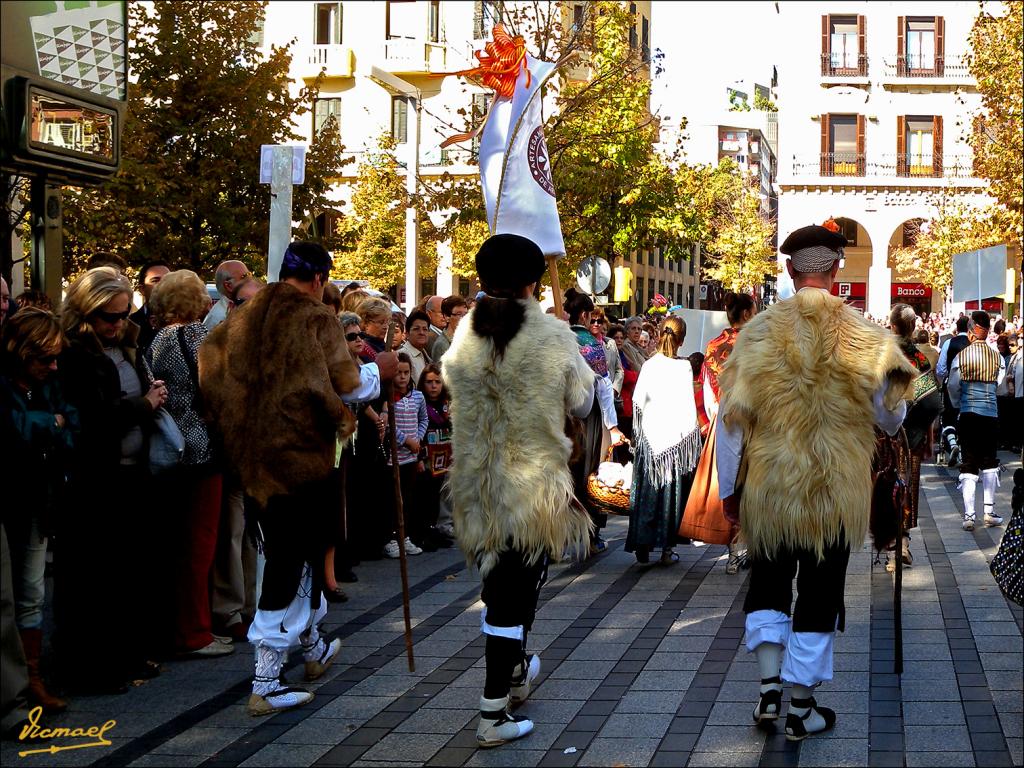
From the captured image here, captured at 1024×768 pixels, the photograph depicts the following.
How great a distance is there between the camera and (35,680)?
5973 millimetres

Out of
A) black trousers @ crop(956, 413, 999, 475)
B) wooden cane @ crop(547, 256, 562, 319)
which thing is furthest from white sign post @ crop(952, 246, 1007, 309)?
wooden cane @ crop(547, 256, 562, 319)

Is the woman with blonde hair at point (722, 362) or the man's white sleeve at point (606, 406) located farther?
the woman with blonde hair at point (722, 362)

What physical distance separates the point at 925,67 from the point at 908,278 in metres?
8.94

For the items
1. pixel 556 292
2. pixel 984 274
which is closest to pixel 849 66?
pixel 984 274

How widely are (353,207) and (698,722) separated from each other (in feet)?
122

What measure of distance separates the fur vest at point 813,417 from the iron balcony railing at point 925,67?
5297cm

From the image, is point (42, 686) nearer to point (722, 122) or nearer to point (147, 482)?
point (147, 482)

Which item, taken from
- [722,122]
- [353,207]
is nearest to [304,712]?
[353,207]

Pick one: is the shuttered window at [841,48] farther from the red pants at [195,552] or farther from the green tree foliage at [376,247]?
the red pants at [195,552]

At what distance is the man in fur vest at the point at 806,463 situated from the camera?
563 cm

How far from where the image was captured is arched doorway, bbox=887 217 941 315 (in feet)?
190

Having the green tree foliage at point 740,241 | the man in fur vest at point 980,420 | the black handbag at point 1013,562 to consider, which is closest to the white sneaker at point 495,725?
the black handbag at point 1013,562

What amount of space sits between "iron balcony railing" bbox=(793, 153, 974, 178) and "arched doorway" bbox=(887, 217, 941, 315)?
2.06 m

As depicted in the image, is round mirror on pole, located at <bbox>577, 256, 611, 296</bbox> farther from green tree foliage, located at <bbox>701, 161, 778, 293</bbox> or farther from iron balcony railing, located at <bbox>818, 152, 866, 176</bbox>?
green tree foliage, located at <bbox>701, 161, 778, 293</bbox>
